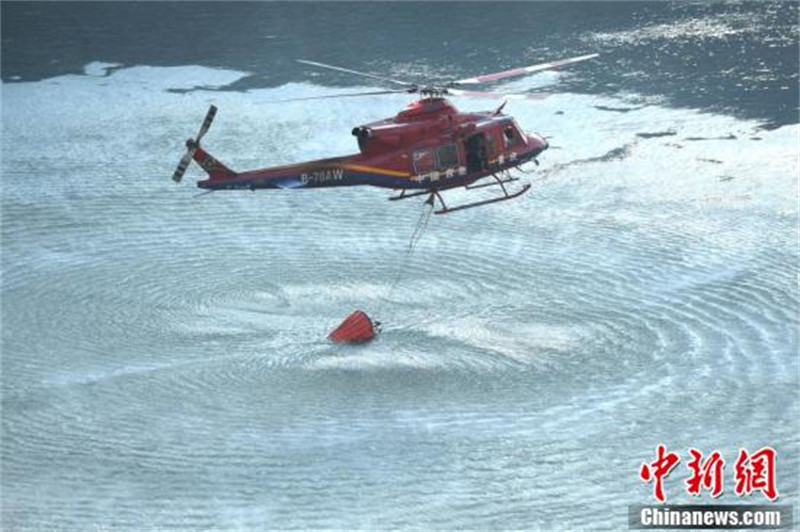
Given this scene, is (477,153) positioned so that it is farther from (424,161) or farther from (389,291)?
(389,291)

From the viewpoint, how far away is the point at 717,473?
4266cm

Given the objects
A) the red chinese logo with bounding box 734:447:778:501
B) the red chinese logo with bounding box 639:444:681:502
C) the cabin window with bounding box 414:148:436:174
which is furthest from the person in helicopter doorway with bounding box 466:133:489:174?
the red chinese logo with bounding box 734:447:778:501

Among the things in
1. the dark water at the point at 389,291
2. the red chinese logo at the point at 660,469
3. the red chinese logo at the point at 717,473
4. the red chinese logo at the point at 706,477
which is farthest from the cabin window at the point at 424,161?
the red chinese logo at the point at 706,477

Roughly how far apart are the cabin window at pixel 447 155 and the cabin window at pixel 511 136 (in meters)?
1.93

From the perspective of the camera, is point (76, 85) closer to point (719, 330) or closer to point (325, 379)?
point (325, 379)

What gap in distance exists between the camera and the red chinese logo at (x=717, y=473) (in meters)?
42.2

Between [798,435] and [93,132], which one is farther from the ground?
[93,132]

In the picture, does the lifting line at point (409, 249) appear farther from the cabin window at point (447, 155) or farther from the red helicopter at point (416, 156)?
the cabin window at point (447, 155)

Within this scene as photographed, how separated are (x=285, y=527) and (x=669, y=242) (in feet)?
75.8

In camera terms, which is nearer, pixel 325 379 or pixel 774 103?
pixel 325 379

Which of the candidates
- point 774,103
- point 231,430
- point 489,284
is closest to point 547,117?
point 774,103

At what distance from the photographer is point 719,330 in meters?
51.0

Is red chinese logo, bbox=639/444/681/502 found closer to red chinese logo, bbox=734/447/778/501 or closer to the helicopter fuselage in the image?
red chinese logo, bbox=734/447/778/501

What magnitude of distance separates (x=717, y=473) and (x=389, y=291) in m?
15.8
